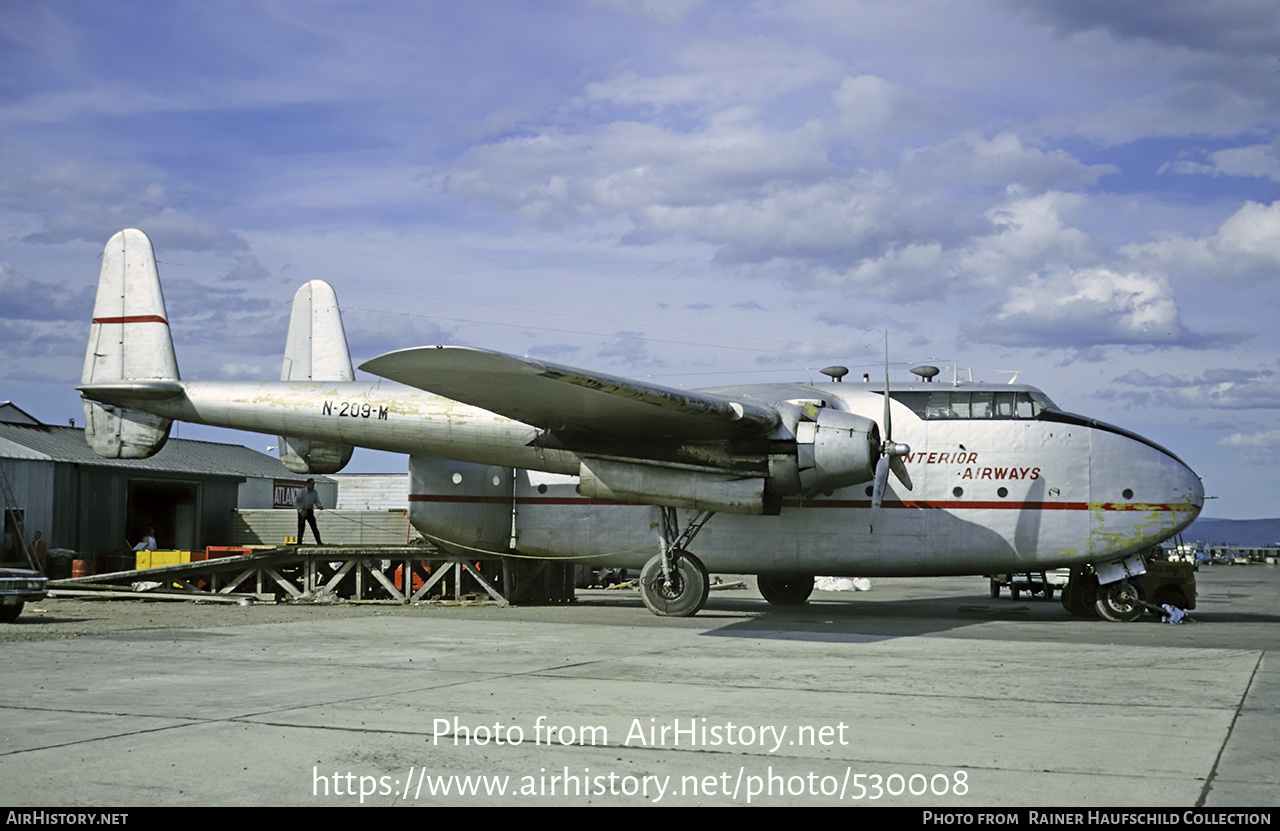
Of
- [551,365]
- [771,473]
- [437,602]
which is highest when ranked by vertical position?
[551,365]

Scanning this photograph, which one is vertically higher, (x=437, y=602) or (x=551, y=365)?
(x=551, y=365)

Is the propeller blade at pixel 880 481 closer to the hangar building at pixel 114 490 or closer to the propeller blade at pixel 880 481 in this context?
the propeller blade at pixel 880 481

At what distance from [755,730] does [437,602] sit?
1451 cm

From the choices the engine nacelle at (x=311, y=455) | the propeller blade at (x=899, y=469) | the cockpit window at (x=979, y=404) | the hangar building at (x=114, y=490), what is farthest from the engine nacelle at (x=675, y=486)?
the hangar building at (x=114, y=490)

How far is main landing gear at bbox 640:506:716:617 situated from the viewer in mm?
17344

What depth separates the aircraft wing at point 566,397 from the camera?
12.2 meters

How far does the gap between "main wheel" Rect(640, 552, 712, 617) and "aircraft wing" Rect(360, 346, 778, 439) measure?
8.12 ft

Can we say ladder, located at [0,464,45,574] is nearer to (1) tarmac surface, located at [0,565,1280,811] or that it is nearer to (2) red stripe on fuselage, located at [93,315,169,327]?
(2) red stripe on fuselage, located at [93,315,169,327]

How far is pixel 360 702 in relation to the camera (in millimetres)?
8367

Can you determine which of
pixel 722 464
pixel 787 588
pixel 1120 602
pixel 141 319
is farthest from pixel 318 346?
pixel 1120 602

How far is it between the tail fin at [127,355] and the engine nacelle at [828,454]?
458 inches

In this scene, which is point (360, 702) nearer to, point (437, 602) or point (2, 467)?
point (437, 602)

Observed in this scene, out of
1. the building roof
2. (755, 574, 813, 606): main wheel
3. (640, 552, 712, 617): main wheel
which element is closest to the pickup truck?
the building roof
